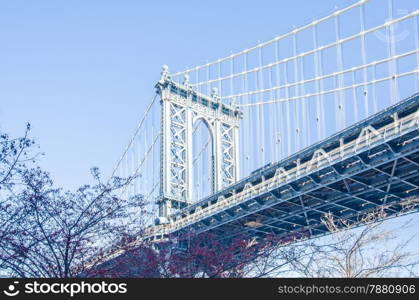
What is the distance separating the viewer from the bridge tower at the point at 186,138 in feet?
133

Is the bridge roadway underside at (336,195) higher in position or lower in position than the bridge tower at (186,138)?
lower

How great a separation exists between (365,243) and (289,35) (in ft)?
100

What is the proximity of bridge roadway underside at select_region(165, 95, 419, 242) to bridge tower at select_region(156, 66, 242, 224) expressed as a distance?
410cm

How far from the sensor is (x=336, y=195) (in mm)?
29719

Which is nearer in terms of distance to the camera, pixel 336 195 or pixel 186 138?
pixel 336 195

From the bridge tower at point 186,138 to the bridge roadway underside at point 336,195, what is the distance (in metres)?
4.10

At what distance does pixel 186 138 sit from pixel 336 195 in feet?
47.9

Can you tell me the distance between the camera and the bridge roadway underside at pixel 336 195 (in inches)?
976

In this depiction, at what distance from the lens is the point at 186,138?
4238cm

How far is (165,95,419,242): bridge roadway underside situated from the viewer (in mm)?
24797

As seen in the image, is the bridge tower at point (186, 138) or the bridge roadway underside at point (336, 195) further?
the bridge tower at point (186, 138)

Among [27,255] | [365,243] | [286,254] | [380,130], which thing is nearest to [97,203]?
[27,255]

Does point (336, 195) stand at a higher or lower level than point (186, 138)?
lower

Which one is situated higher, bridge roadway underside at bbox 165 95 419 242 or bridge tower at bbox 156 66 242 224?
bridge tower at bbox 156 66 242 224
